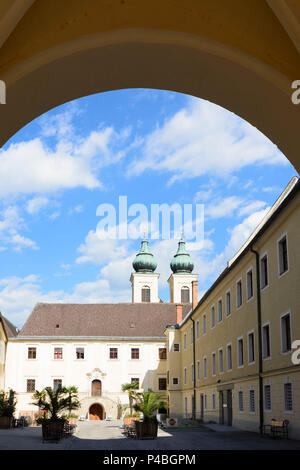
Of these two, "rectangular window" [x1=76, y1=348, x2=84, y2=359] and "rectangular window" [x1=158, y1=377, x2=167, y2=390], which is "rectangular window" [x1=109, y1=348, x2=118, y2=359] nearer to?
"rectangular window" [x1=76, y1=348, x2=84, y2=359]

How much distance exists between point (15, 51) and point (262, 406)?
2212cm

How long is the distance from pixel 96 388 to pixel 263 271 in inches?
1411

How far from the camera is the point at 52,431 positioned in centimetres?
2225

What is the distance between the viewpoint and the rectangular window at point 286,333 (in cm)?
2062

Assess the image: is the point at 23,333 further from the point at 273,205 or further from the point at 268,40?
the point at 268,40

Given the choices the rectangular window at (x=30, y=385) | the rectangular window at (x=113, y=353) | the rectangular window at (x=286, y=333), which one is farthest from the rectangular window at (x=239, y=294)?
the rectangular window at (x=30, y=385)

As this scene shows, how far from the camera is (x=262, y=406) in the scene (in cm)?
2339

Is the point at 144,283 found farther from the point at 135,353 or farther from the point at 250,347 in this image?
the point at 250,347

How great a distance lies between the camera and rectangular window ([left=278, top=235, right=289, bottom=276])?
21.2 metres

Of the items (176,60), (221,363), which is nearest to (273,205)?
(221,363)

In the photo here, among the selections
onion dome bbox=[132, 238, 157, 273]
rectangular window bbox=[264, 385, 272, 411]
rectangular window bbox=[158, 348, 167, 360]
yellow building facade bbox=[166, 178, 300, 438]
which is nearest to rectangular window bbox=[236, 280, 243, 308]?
yellow building facade bbox=[166, 178, 300, 438]

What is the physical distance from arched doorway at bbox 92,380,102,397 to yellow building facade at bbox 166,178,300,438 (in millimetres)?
17298

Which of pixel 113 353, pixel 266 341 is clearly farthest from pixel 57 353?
pixel 266 341

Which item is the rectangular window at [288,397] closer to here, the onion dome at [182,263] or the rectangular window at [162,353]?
the rectangular window at [162,353]
